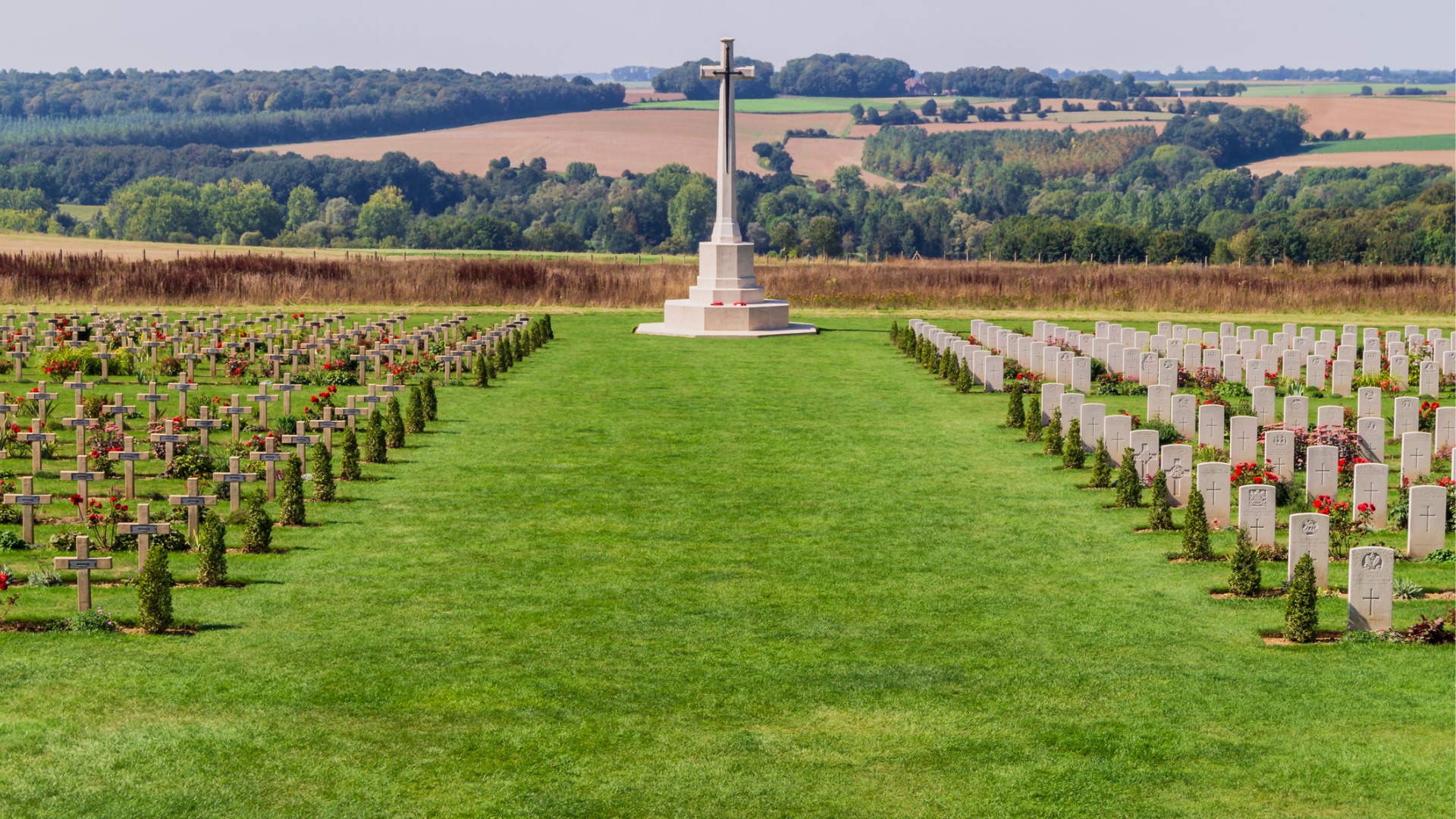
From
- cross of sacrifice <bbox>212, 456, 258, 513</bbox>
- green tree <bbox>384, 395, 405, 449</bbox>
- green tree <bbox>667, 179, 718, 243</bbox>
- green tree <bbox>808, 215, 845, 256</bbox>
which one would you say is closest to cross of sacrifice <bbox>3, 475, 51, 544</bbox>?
cross of sacrifice <bbox>212, 456, 258, 513</bbox>

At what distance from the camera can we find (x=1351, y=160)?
143m

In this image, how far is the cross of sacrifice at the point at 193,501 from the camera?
12117 mm

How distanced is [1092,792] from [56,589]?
7.86 meters

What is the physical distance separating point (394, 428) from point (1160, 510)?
933 cm

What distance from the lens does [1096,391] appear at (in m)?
24.3

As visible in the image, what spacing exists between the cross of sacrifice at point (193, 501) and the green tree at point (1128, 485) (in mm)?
8597

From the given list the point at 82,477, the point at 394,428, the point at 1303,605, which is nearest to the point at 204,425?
the point at 394,428

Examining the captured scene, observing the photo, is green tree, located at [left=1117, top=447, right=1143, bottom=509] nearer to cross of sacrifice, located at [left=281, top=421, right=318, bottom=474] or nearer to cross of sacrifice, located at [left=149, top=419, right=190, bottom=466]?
cross of sacrifice, located at [left=281, top=421, right=318, bottom=474]

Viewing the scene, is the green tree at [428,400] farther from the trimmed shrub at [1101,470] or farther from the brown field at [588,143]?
the brown field at [588,143]

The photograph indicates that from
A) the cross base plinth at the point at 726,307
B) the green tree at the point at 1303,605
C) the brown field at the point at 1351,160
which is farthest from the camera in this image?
the brown field at the point at 1351,160

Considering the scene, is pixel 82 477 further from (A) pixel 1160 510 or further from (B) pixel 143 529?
(A) pixel 1160 510

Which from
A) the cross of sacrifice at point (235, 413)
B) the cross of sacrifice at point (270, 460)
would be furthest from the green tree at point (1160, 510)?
the cross of sacrifice at point (235, 413)

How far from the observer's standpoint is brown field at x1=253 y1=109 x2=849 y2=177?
15438 cm

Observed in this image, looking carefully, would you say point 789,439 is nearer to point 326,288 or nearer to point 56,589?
point 56,589
